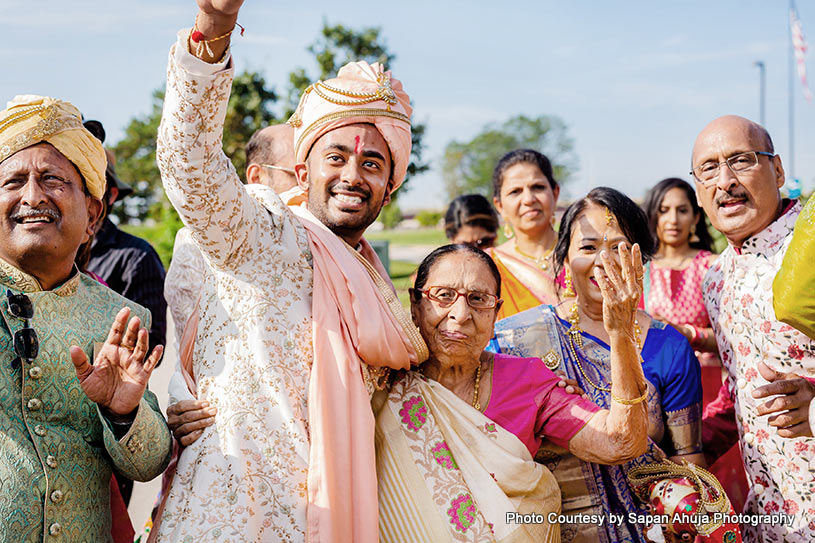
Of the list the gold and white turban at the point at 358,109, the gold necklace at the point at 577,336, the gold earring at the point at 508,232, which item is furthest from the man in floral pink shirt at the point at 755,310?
the gold earring at the point at 508,232

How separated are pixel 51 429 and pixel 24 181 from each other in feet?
2.79

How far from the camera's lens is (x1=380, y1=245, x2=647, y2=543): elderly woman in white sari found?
2.43 metres

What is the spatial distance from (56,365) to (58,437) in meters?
0.24

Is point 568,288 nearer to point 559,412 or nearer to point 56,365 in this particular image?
point 559,412

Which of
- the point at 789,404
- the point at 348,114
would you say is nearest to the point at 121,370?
the point at 348,114

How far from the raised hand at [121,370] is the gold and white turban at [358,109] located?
993 mm

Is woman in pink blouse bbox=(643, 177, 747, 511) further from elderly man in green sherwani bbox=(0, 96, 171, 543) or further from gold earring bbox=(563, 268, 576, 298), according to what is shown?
elderly man in green sherwani bbox=(0, 96, 171, 543)

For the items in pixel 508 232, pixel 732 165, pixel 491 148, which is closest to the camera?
pixel 732 165

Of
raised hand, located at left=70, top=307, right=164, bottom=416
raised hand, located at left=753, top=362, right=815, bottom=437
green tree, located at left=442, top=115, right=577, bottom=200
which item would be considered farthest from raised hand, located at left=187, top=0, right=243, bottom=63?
green tree, located at left=442, top=115, right=577, bottom=200

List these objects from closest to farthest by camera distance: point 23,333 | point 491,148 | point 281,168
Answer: point 23,333 → point 281,168 → point 491,148

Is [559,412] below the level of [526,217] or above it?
below

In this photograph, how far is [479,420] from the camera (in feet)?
8.43

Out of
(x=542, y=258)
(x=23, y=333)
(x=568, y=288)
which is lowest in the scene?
(x=23, y=333)

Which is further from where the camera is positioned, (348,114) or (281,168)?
(281,168)
